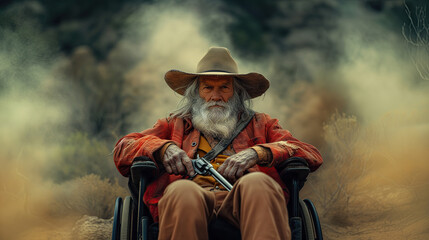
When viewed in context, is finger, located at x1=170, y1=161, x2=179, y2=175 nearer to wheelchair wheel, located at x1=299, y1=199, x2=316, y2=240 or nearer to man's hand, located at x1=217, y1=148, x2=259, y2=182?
man's hand, located at x1=217, y1=148, x2=259, y2=182

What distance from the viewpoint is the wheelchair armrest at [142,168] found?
246cm

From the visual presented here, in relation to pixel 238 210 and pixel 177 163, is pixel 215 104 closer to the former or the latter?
pixel 177 163

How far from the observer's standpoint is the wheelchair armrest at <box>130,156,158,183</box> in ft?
8.09

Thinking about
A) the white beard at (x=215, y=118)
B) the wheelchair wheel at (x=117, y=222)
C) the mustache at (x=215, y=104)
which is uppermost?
the mustache at (x=215, y=104)

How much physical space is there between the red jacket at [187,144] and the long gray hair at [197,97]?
89mm

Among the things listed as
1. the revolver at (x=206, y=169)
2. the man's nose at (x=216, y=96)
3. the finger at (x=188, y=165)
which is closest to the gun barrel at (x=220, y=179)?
the revolver at (x=206, y=169)

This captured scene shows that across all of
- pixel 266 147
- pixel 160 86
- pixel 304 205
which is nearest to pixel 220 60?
pixel 266 147

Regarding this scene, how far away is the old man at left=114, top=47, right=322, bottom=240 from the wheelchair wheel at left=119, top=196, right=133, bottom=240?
0.47 feet

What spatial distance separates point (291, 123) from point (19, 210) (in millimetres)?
2994

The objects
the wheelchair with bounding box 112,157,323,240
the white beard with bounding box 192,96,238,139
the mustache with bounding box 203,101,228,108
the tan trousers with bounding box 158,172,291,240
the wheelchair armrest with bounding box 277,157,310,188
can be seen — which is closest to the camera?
the tan trousers with bounding box 158,172,291,240

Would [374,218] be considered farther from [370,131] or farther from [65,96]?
[65,96]

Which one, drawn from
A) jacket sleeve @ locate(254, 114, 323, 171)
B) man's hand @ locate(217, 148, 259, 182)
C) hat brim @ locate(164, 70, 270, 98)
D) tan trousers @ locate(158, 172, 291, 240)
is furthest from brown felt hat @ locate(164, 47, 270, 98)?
tan trousers @ locate(158, 172, 291, 240)

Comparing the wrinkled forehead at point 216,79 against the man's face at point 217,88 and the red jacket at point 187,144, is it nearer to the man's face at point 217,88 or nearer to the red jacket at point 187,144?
the man's face at point 217,88

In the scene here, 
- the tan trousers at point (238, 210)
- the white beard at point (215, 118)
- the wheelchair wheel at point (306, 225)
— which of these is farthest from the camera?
the white beard at point (215, 118)
